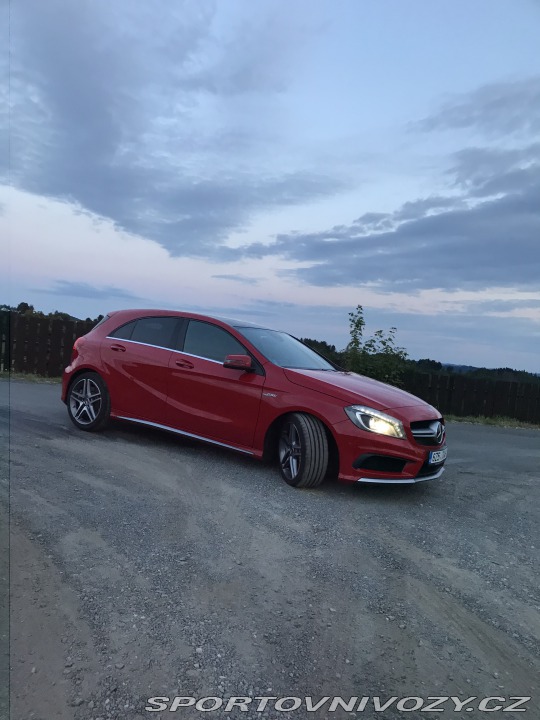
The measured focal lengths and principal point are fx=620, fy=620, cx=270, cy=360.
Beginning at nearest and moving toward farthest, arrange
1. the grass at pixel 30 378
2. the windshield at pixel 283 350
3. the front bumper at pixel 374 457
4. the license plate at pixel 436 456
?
the front bumper at pixel 374 457, the license plate at pixel 436 456, the windshield at pixel 283 350, the grass at pixel 30 378

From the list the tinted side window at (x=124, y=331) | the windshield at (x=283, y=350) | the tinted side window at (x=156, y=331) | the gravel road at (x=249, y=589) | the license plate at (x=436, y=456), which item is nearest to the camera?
the gravel road at (x=249, y=589)

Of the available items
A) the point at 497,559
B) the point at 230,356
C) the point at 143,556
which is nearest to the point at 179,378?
the point at 230,356

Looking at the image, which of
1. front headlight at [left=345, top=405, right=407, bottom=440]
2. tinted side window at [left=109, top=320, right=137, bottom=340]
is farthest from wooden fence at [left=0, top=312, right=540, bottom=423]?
front headlight at [left=345, top=405, right=407, bottom=440]

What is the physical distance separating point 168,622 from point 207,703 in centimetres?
64

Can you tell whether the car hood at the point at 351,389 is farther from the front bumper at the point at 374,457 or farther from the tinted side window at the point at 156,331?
the tinted side window at the point at 156,331

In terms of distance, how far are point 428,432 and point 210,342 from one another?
2.53 meters

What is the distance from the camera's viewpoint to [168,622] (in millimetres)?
3053

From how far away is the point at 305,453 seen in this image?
5.71 m

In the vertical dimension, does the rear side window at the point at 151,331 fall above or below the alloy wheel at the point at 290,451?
above

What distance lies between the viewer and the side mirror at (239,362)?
6.29 metres

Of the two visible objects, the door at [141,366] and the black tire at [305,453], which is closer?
the black tire at [305,453]

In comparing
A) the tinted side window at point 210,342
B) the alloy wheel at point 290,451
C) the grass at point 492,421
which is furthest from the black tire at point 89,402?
the grass at point 492,421

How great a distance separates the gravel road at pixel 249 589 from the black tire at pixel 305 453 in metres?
0.14

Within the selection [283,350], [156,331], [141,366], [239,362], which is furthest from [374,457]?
[156,331]
